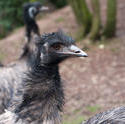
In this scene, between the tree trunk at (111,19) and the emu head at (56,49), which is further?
the tree trunk at (111,19)

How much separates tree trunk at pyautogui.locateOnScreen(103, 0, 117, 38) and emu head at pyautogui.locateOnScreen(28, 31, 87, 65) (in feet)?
18.7

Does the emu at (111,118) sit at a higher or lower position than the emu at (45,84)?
lower

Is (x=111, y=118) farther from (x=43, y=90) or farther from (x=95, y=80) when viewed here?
(x=95, y=80)

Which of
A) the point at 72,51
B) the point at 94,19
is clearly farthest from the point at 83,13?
the point at 72,51

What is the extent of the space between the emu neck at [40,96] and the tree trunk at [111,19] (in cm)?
581

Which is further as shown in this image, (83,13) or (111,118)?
(83,13)

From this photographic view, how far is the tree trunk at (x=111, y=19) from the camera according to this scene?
9.12m

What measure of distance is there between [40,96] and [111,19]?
242 inches

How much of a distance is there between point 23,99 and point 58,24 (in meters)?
8.74

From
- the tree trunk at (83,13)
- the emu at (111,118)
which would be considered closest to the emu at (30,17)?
the tree trunk at (83,13)

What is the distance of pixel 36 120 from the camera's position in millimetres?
3555

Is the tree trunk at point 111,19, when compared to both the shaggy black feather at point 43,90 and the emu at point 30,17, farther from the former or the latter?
the shaggy black feather at point 43,90

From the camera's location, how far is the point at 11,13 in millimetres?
15625

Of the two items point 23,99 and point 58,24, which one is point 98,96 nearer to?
point 23,99
